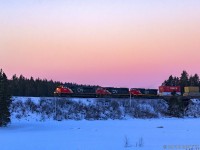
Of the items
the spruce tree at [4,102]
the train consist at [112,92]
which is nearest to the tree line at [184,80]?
the train consist at [112,92]

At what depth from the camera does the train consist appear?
89.2 meters

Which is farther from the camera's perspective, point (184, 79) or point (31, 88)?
point (184, 79)

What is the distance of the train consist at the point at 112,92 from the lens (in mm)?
89250

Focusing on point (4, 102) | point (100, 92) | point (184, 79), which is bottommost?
point (4, 102)

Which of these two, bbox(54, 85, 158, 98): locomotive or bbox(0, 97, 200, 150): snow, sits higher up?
bbox(54, 85, 158, 98): locomotive

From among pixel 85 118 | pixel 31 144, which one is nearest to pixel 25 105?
pixel 85 118

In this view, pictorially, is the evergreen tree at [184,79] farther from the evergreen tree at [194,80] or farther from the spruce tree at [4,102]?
the spruce tree at [4,102]

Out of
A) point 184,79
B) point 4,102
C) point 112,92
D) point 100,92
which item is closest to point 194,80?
point 184,79

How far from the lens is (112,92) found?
98.4m

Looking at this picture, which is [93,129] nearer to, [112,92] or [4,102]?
[4,102]

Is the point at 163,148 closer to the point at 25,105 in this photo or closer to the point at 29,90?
the point at 25,105

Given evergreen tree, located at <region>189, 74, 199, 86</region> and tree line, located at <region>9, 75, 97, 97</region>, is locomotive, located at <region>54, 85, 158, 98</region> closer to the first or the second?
tree line, located at <region>9, 75, 97, 97</region>

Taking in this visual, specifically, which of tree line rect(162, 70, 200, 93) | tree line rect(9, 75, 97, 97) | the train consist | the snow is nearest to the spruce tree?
the snow

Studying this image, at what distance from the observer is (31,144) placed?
26.6 meters
